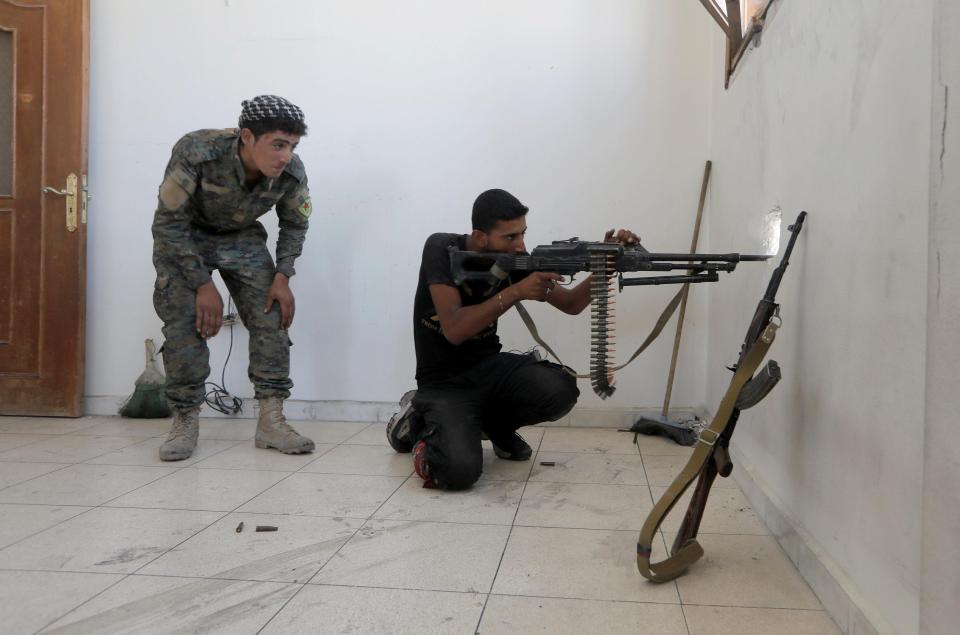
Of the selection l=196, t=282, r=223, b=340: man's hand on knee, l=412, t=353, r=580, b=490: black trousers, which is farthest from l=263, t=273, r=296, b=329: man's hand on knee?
l=412, t=353, r=580, b=490: black trousers

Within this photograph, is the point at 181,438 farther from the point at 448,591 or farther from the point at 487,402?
the point at 448,591

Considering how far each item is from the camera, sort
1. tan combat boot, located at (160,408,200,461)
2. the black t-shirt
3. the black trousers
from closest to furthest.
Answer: the black trousers, the black t-shirt, tan combat boot, located at (160,408,200,461)

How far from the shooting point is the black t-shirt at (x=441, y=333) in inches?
93.7

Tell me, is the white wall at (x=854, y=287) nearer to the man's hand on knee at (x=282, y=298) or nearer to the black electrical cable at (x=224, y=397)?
the man's hand on knee at (x=282, y=298)

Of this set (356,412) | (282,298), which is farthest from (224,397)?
(282,298)

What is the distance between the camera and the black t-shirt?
2381mm

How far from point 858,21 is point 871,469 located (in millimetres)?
824

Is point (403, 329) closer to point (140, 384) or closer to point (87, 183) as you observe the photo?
point (140, 384)

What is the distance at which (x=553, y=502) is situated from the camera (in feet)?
6.93

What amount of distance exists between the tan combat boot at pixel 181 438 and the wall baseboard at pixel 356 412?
70 centimetres

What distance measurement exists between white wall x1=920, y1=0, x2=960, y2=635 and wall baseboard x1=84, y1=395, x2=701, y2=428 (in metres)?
2.23

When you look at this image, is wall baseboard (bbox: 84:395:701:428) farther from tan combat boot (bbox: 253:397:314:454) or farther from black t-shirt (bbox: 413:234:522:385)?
black t-shirt (bbox: 413:234:522:385)

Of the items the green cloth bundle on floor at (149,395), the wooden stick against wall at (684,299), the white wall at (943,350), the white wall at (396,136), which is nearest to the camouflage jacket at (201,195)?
→ the white wall at (396,136)

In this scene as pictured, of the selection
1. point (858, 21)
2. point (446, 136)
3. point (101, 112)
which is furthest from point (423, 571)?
point (101, 112)
